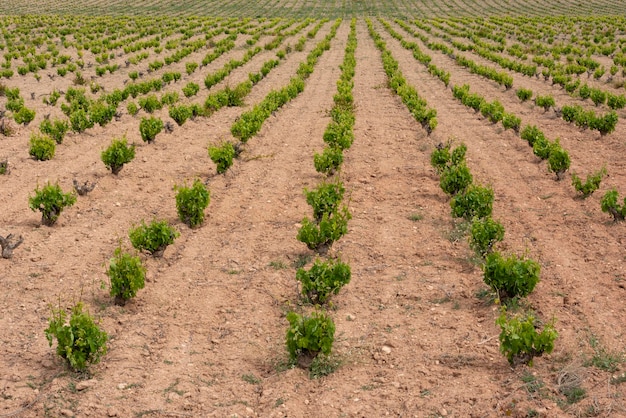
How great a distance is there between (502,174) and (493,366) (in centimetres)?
796

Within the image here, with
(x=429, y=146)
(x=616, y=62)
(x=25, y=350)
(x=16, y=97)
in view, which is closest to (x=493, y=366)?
(x=25, y=350)

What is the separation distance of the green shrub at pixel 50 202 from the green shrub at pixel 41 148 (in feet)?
14.0

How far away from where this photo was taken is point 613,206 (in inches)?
410

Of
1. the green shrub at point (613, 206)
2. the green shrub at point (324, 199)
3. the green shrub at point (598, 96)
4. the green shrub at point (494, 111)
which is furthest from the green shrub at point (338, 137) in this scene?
the green shrub at point (598, 96)

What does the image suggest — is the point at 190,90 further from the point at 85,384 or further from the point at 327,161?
the point at 85,384

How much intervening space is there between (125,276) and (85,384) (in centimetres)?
164

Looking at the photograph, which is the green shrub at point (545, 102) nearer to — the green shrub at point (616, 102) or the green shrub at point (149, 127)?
the green shrub at point (616, 102)

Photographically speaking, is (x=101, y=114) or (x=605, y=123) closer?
(x=605, y=123)

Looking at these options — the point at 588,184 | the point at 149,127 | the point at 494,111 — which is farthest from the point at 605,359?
the point at 494,111

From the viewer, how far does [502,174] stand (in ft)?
45.4

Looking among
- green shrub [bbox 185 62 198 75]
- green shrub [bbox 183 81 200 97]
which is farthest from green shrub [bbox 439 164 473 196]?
green shrub [bbox 185 62 198 75]

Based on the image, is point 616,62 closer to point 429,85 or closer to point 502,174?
point 429,85

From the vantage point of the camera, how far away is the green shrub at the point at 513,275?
25.0ft

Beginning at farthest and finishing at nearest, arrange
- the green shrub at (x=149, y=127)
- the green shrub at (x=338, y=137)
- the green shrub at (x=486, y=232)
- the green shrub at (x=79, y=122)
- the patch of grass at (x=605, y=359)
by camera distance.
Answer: the green shrub at (x=79, y=122) → the green shrub at (x=149, y=127) → the green shrub at (x=338, y=137) → the green shrub at (x=486, y=232) → the patch of grass at (x=605, y=359)
